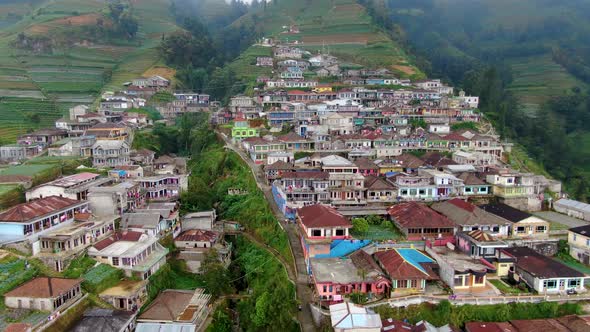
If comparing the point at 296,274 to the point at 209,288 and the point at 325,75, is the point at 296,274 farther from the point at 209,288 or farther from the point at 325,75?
the point at 325,75

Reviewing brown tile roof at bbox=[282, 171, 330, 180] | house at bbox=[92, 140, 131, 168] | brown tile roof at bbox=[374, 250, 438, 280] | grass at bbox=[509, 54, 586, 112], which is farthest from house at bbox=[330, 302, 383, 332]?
grass at bbox=[509, 54, 586, 112]

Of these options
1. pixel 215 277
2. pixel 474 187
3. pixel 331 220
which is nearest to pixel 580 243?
pixel 474 187

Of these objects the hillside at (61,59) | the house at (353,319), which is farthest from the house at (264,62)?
the house at (353,319)

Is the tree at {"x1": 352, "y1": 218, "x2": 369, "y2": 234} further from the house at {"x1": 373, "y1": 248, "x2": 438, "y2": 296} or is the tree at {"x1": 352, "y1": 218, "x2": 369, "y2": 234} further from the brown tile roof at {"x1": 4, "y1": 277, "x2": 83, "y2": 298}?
the brown tile roof at {"x1": 4, "y1": 277, "x2": 83, "y2": 298}

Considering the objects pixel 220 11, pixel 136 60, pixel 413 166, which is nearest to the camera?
pixel 413 166

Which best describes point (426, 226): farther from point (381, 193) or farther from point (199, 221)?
point (199, 221)

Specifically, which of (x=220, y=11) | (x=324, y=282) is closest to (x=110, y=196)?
(x=324, y=282)

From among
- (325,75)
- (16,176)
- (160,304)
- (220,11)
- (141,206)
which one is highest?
(220,11)
